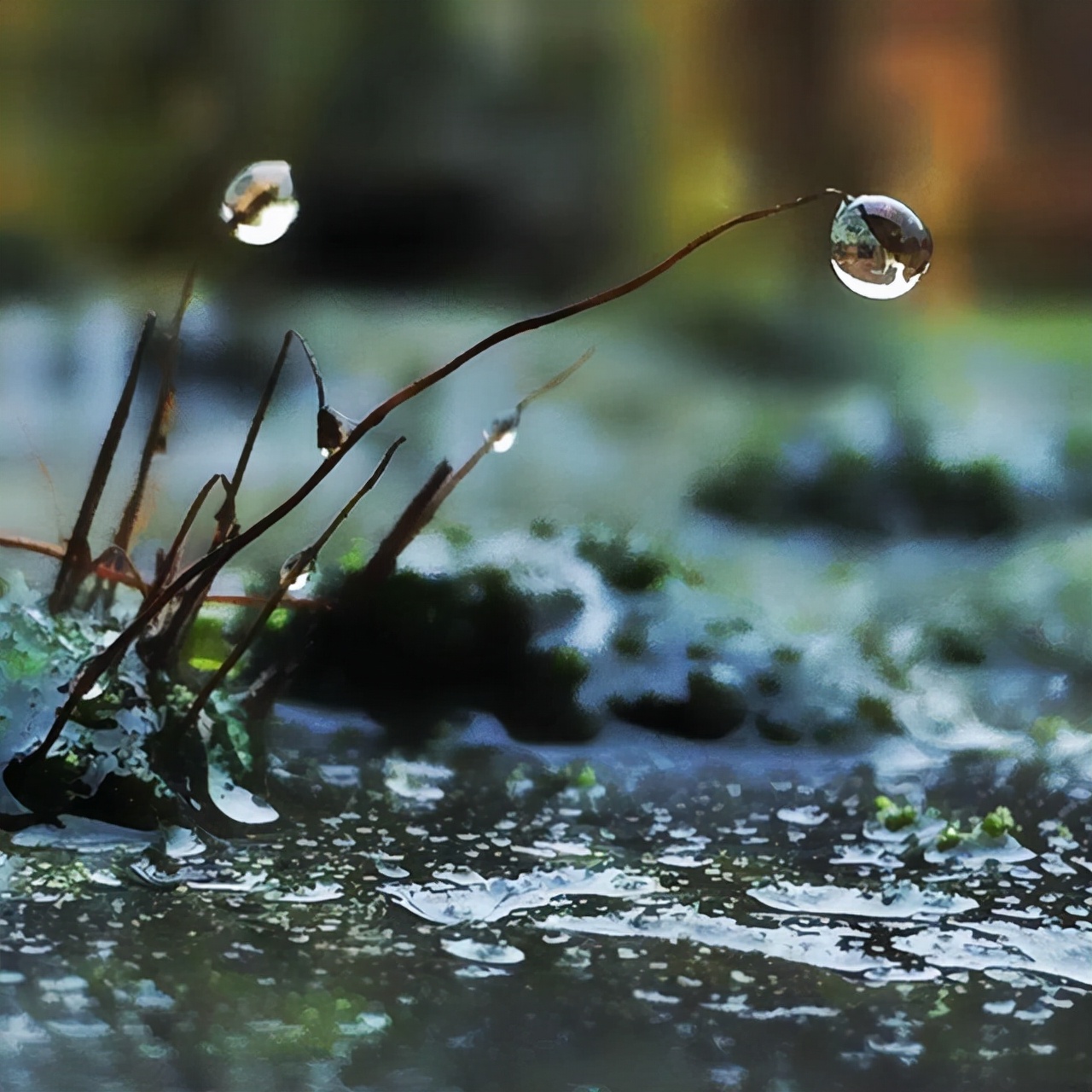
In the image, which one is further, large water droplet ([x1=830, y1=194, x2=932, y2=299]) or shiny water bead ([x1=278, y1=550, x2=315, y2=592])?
shiny water bead ([x1=278, y1=550, x2=315, y2=592])

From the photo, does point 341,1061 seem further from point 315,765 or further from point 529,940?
point 315,765

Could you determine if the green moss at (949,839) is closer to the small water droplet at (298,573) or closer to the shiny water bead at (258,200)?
the small water droplet at (298,573)

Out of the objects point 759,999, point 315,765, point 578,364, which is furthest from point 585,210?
point 759,999

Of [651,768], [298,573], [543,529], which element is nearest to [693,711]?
[651,768]

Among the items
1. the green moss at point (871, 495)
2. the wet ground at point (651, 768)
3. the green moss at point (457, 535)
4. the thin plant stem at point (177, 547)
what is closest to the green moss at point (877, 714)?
the wet ground at point (651, 768)

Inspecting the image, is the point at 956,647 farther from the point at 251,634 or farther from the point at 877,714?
the point at 251,634

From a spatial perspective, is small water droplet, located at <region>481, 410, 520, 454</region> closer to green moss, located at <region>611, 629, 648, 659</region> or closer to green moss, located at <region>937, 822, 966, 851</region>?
green moss, located at <region>611, 629, 648, 659</region>

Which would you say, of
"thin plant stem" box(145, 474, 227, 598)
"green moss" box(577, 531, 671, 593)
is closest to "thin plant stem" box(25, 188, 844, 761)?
"thin plant stem" box(145, 474, 227, 598)

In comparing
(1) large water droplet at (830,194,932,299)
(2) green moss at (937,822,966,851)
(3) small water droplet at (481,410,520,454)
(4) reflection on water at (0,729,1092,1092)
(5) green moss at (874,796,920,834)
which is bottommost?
(4) reflection on water at (0,729,1092,1092)
